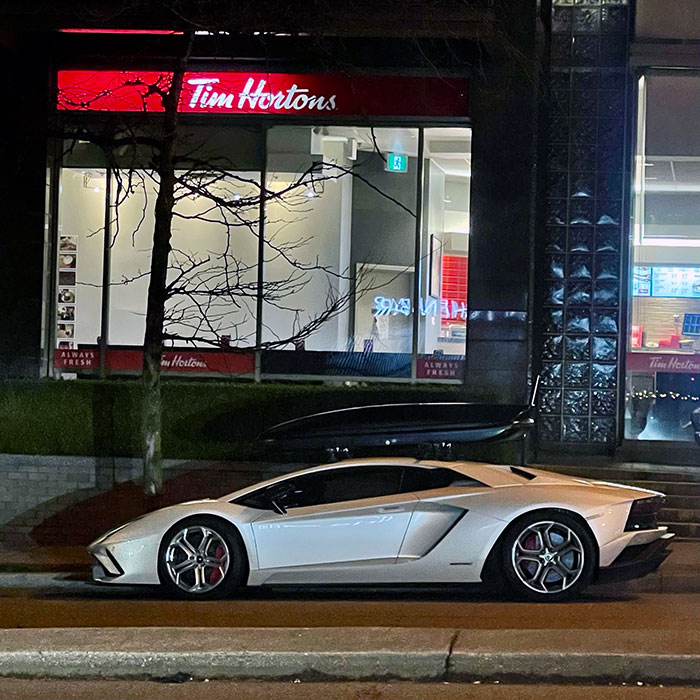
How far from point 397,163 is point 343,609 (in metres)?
7.82

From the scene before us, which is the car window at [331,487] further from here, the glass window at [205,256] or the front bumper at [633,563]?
the glass window at [205,256]

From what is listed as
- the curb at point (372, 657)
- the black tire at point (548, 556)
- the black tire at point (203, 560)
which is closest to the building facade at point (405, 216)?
the black tire at point (548, 556)

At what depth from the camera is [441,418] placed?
397 inches

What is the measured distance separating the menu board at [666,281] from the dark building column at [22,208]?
8136 mm

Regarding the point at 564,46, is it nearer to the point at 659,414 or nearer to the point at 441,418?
the point at 659,414

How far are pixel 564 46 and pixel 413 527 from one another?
8350mm

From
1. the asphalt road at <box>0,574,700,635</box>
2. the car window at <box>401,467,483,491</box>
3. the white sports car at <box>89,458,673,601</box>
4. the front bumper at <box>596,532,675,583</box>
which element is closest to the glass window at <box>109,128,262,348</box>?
the asphalt road at <box>0,574,700,635</box>

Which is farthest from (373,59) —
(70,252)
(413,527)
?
(413,527)

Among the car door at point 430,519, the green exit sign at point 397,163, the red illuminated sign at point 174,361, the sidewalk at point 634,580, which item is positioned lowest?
the sidewalk at point 634,580

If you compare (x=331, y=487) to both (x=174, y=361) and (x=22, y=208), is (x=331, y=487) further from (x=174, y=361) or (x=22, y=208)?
(x=22, y=208)

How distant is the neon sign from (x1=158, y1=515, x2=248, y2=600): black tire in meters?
6.32

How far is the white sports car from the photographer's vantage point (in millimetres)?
8664

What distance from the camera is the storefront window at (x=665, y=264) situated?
14.5m

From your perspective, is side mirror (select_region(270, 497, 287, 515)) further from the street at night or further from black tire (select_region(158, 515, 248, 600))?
the street at night
